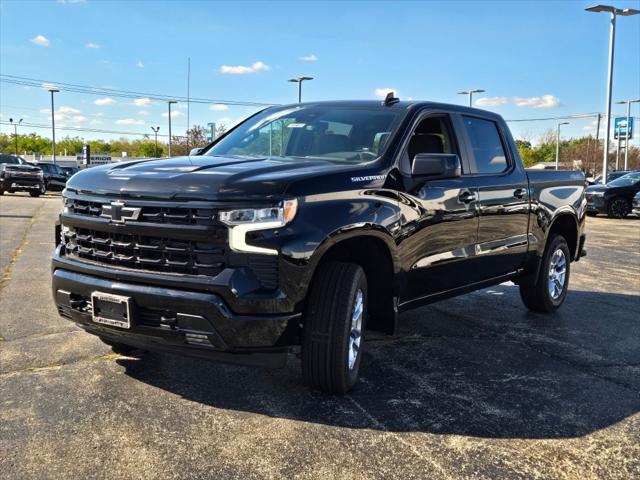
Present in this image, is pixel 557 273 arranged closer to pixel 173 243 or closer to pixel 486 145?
pixel 486 145

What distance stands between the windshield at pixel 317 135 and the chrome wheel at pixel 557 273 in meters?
2.86

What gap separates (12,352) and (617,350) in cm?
474

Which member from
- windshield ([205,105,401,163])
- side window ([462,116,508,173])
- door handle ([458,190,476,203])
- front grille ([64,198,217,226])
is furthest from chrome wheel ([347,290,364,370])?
side window ([462,116,508,173])

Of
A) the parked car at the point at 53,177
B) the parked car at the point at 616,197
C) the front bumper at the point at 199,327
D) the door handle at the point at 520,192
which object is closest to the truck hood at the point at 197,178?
the front bumper at the point at 199,327

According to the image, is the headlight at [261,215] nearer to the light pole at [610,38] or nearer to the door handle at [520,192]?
the door handle at [520,192]

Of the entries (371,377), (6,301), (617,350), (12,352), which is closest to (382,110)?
(371,377)

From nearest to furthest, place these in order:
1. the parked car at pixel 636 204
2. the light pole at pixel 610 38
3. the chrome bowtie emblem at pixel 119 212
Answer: the chrome bowtie emblem at pixel 119 212 → the parked car at pixel 636 204 → the light pole at pixel 610 38

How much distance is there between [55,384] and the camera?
12.7 feet

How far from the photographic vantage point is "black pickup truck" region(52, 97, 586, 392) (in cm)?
320

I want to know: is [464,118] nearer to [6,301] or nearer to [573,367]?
[573,367]

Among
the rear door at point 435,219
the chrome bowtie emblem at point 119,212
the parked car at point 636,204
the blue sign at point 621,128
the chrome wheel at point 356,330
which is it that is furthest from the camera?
the blue sign at point 621,128

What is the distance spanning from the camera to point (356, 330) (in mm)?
3816

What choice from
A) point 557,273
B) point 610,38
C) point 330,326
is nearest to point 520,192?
point 557,273

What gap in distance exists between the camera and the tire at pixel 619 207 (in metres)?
20.7
